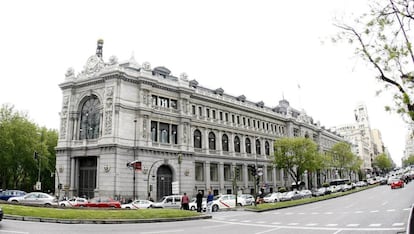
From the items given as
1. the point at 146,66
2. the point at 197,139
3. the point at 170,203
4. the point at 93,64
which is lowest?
the point at 170,203

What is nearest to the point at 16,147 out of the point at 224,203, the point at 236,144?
the point at 224,203

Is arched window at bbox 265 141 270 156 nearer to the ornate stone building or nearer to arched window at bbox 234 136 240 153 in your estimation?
arched window at bbox 234 136 240 153

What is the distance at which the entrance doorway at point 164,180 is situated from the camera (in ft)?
158

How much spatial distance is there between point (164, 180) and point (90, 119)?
13.6 metres

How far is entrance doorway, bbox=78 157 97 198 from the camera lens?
46.0m

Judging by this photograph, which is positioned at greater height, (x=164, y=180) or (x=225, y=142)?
(x=225, y=142)

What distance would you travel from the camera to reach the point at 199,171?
55500 millimetres

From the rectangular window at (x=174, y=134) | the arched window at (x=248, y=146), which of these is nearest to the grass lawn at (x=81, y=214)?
the rectangular window at (x=174, y=134)

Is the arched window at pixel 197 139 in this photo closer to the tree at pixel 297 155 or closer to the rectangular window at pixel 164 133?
the rectangular window at pixel 164 133

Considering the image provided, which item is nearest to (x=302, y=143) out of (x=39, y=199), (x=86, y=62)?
(x=86, y=62)

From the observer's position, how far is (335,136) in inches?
4496

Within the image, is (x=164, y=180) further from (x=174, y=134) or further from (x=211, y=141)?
(x=211, y=141)

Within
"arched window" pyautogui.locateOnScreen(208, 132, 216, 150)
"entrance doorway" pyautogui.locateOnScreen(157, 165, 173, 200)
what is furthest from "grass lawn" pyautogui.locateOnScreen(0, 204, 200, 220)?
"arched window" pyautogui.locateOnScreen(208, 132, 216, 150)

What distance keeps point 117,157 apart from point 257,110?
35106mm
